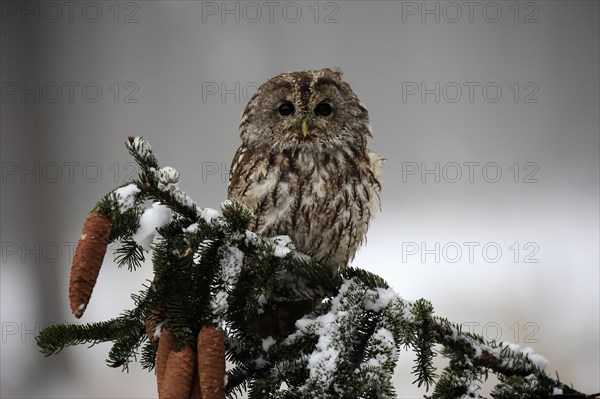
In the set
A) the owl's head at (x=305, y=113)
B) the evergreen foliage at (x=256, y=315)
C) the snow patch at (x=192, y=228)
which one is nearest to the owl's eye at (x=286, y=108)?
the owl's head at (x=305, y=113)

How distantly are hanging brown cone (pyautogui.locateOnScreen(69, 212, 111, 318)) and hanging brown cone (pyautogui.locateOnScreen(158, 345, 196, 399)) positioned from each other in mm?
120

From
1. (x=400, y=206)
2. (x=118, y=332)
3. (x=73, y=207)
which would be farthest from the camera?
(x=73, y=207)

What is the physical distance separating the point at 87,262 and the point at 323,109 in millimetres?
948

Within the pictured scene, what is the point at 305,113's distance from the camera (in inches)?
58.4

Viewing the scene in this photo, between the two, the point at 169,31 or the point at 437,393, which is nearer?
the point at 437,393

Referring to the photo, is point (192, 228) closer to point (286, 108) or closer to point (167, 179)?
point (167, 179)

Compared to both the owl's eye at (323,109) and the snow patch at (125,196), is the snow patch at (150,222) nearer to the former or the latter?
the snow patch at (125,196)

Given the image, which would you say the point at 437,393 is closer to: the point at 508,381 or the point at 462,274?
the point at 508,381

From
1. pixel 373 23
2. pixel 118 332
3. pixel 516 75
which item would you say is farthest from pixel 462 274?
pixel 118 332

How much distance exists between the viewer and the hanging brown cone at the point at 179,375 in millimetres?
675

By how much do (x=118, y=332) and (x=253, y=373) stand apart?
24 centimetres

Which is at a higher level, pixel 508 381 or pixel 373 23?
pixel 373 23

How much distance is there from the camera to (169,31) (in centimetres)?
273

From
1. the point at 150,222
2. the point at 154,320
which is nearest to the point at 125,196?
the point at 150,222
